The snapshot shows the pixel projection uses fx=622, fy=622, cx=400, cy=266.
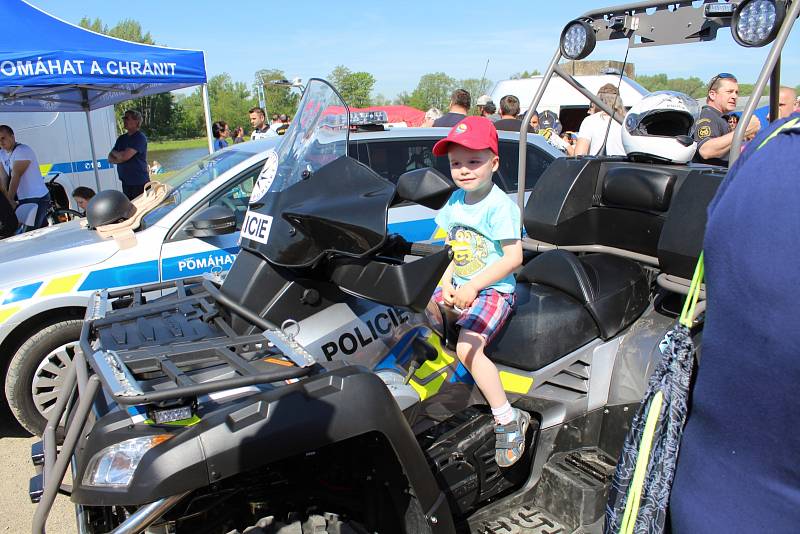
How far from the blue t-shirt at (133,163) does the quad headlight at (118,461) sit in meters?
7.79

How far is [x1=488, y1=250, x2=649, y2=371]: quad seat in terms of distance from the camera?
244 cm

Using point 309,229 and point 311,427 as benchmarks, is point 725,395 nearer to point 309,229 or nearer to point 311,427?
point 311,427

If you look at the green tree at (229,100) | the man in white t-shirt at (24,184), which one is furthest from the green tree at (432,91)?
the man in white t-shirt at (24,184)

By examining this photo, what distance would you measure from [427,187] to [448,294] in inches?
25.0

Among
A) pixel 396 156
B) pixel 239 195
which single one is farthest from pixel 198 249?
pixel 396 156

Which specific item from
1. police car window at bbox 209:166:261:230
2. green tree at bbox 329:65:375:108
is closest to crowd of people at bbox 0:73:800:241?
police car window at bbox 209:166:261:230

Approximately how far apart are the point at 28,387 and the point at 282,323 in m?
2.77

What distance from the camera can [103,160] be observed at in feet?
37.2

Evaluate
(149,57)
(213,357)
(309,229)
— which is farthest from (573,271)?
(149,57)

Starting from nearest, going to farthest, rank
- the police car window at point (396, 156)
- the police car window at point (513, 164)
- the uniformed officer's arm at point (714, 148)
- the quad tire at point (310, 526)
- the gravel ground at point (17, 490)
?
the quad tire at point (310, 526) < the gravel ground at point (17, 490) < the uniformed officer's arm at point (714, 148) < the police car window at point (396, 156) < the police car window at point (513, 164)

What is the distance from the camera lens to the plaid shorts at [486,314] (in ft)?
7.62

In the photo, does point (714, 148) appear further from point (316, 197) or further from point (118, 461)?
point (118, 461)

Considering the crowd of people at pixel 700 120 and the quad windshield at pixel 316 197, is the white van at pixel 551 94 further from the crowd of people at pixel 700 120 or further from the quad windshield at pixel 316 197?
the quad windshield at pixel 316 197

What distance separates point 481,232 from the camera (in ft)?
8.01
